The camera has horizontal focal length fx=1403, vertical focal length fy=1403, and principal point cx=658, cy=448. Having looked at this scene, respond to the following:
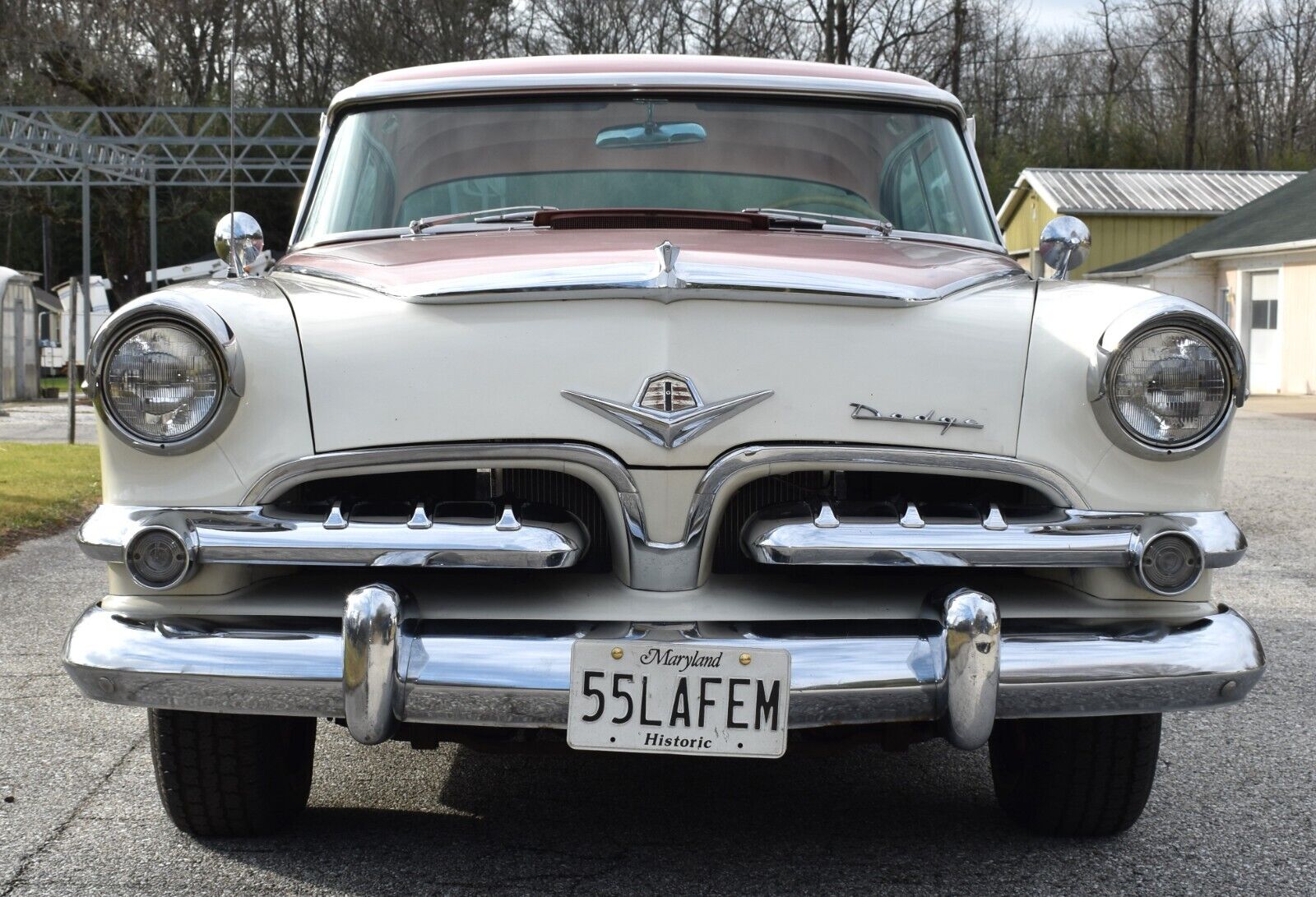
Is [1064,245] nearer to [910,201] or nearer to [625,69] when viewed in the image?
[910,201]

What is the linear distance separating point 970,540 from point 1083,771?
0.76 metres

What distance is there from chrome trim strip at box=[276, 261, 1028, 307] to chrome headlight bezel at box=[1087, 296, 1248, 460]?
33 centimetres

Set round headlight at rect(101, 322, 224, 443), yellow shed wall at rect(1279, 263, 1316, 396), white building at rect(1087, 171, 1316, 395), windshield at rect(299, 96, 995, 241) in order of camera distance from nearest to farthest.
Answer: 1. round headlight at rect(101, 322, 224, 443)
2. windshield at rect(299, 96, 995, 241)
3. yellow shed wall at rect(1279, 263, 1316, 396)
4. white building at rect(1087, 171, 1316, 395)

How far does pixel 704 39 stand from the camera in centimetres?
3497

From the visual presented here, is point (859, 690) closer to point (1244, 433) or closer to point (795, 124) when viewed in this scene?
point (795, 124)

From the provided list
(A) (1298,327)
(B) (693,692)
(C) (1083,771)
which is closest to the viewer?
(B) (693,692)

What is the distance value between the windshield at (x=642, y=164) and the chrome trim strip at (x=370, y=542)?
135 cm

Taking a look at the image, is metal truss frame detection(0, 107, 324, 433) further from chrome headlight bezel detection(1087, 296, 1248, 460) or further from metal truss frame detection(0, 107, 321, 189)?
chrome headlight bezel detection(1087, 296, 1248, 460)

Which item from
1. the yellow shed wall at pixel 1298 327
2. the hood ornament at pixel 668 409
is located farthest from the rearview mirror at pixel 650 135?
the yellow shed wall at pixel 1298 327

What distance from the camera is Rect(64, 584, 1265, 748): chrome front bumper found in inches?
91.5

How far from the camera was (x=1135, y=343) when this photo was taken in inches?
98.9

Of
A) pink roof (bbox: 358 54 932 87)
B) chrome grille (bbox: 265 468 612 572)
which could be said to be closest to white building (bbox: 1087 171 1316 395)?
pink roof (bbox: 358 54 932 87)

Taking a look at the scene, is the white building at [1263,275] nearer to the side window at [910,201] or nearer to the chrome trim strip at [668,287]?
the side window at [910,201]

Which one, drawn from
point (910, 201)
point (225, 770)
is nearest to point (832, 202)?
point (910, 201)
